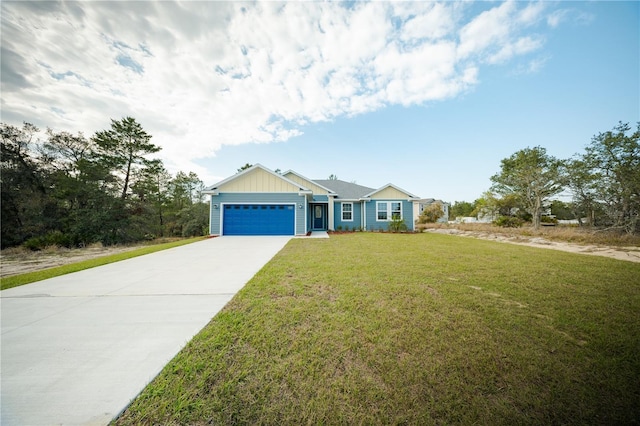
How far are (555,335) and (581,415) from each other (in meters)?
1.48

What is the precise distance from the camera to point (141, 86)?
1076cm

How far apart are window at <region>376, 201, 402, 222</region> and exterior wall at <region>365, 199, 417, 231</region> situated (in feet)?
0.62

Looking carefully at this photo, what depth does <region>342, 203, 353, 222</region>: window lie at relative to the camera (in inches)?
731

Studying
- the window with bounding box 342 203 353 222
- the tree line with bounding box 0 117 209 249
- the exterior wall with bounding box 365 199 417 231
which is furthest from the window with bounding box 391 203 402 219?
the tree line with bounding box 0 117 209 249

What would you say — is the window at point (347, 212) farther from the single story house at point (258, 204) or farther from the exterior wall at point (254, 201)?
the exterior wall at point (254, 201)

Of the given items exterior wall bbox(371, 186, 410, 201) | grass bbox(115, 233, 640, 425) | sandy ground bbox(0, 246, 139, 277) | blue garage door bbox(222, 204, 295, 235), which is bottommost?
sandy ground bbox(0, 246, 139, 277)

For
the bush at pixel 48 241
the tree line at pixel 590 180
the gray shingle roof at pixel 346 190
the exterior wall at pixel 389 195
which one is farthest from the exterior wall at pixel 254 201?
the tree line at pixel 590 180

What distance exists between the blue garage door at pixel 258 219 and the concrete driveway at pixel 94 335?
27.3ft

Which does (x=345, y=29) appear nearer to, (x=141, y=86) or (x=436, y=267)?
(x=141, y=86)

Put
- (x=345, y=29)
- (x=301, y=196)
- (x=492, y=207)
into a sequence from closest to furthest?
(x=345, y=29), (x=301, y=196), (x=492, y=207)

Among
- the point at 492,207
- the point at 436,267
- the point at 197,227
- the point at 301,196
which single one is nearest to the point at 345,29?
the point at 301,196

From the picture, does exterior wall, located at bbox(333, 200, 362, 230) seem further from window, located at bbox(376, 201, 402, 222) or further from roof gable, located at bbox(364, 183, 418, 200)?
window, located at bbox(376, 201, 402, 222)

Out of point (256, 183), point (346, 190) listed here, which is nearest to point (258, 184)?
point (256, 183)

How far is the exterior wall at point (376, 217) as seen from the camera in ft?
59.3
